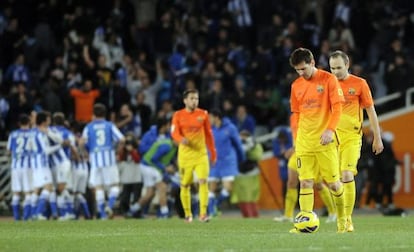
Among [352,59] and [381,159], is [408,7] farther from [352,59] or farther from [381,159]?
[381,159]

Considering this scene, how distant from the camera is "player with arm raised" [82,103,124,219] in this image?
25.8 metres

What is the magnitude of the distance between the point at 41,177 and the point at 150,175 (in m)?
2.53

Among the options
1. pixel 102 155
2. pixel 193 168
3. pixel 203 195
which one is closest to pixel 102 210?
pixel 102 155

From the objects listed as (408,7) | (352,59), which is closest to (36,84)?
(352,59)

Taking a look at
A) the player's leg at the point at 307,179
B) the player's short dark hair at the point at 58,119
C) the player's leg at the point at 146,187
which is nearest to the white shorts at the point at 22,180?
the player's short dark hair at the point at 58,119

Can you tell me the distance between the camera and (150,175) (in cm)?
2739

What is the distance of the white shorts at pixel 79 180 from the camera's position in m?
27.3

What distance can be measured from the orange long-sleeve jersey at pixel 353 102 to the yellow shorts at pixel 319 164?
1316 millimetres

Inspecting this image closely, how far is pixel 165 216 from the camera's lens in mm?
26859

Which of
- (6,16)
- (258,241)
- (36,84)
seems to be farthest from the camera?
(6,16)

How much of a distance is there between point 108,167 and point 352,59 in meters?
8.37

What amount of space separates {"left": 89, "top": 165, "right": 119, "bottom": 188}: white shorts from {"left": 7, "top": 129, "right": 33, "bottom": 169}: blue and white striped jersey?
56.0 inches

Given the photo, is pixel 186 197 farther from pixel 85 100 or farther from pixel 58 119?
pixel 85 100

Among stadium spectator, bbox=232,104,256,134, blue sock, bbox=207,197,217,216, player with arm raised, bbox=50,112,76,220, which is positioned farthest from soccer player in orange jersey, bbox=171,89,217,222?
stadium spectator, bbox=232,104,256,134
